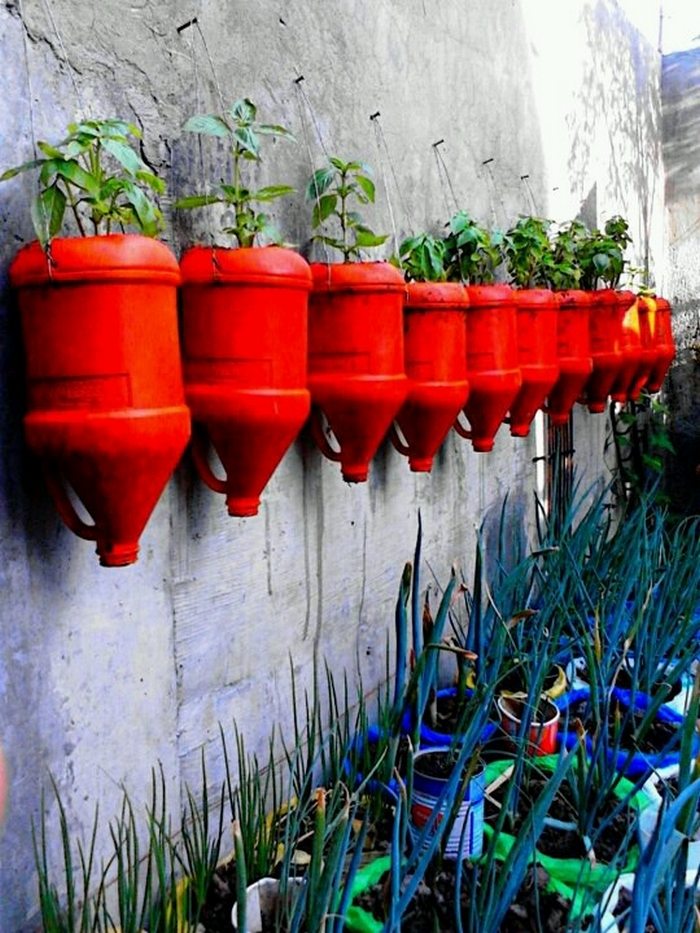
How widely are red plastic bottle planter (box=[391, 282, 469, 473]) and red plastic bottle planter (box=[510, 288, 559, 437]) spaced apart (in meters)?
0.48

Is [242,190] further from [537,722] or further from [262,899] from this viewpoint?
[537,722]

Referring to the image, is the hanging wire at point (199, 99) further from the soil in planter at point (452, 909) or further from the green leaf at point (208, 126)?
the soil in planter at point (452, 909)

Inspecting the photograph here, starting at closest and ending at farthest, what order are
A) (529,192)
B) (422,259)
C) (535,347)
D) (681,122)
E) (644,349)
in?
(422,259), (535,347), (529,192), (644,349), (681,122)

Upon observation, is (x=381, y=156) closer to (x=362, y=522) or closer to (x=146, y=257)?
(x=362, y=522)

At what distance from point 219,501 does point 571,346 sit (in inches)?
59.0

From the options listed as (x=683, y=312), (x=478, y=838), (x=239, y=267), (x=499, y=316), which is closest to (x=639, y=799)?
(x=478, y=838)

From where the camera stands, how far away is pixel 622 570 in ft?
8.28

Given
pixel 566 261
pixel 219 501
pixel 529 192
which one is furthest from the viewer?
pixel 529 192

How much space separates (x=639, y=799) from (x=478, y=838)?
0.39 metres

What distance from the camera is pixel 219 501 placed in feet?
5.52

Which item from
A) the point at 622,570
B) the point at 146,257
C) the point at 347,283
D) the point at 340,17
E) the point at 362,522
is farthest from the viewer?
the point at 622,570

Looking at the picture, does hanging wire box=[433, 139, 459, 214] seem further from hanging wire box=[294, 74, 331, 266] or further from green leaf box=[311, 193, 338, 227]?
green leaf box=[311, 193, 338, 227]

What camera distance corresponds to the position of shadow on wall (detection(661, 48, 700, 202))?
4984mm

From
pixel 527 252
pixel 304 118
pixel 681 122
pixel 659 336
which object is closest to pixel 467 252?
pixel 527 252
